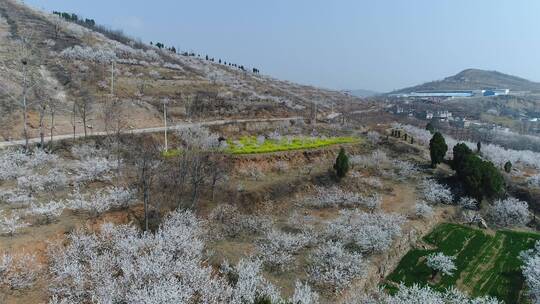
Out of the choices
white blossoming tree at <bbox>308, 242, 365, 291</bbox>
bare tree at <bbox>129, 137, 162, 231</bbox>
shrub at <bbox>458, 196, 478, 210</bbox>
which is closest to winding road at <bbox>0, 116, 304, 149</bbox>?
bare tree at <bbox>129, 137, 162, 231</bbox>

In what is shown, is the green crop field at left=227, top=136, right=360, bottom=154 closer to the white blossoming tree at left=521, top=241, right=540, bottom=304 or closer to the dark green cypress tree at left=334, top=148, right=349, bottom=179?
the dark green cypress tree at left=334, top=148, right=349, bottom=179

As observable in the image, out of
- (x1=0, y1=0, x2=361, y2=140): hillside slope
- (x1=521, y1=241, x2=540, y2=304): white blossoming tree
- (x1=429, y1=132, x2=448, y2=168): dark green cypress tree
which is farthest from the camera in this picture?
(x1=0, y1=0, x2=361, y2=140): hillside slope

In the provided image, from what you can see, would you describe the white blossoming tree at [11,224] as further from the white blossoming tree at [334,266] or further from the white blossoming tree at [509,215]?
the white blossoming tree at [509,215]

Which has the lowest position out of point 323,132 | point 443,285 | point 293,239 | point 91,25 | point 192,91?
point 443,285

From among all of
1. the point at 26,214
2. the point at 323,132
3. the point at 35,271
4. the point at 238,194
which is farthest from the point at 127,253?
the point at 323,132

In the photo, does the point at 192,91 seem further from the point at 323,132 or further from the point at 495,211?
the point at 495,211

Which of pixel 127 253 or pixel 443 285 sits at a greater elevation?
pixel 127 253
